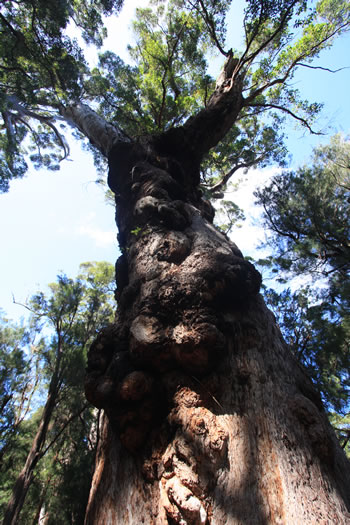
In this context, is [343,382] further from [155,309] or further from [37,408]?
[37,408]

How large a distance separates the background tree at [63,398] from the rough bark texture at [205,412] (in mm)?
6036

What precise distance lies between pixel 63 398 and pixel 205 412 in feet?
25.3

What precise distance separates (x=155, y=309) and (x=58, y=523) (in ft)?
25.0

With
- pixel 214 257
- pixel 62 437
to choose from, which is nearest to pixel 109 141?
pixel 214 257

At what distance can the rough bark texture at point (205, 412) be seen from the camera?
A: 1207 mm

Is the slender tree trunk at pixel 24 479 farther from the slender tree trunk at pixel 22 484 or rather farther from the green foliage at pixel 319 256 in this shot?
the green foliage at pixel 319 256

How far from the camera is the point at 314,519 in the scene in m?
1.07

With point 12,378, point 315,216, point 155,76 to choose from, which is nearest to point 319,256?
point 315,216

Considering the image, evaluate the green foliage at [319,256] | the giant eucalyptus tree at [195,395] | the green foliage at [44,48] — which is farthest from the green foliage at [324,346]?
the green foliage at [44,48]

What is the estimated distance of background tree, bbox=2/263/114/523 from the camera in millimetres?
6430

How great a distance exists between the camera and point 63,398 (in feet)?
25.6

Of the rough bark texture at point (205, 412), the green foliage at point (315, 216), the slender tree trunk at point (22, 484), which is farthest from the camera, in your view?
the green foliage at point (315, 216)

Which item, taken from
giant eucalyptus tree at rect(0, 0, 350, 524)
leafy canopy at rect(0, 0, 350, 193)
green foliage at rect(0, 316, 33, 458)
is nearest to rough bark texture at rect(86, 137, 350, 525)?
giant eucalyptus tree at rect(0, 0, 350, 524)

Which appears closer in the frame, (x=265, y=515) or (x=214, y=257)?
(x=265, y=515)
